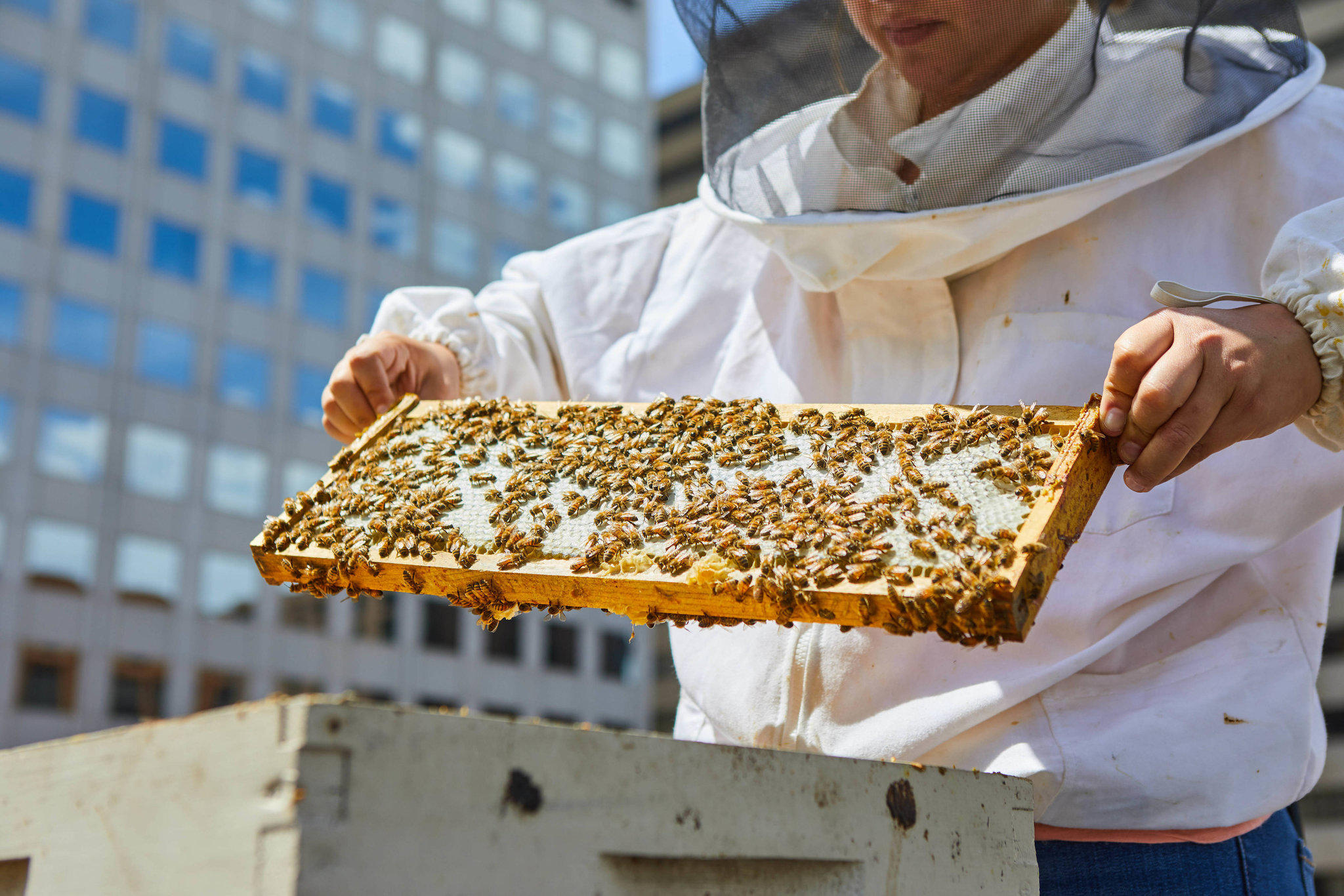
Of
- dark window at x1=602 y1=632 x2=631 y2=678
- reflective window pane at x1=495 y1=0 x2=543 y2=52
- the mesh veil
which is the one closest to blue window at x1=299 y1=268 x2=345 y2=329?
reflective window pane at x1=495 y1=0 x2=543 y2=52

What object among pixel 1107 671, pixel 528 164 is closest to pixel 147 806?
pixel 1107 671

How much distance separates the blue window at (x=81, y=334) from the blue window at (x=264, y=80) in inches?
283

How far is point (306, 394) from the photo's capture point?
30406 mm

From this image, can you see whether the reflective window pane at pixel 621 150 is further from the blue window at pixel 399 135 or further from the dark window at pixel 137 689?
the dark window at pixel 137 689

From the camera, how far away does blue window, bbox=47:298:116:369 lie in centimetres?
2638

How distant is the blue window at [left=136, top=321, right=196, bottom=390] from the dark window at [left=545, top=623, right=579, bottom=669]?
12347 mm

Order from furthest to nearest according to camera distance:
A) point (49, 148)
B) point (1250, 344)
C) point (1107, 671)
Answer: point (49, 148)
point (1107, 671)
point (1250, 344)

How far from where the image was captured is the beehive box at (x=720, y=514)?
1.49 metres

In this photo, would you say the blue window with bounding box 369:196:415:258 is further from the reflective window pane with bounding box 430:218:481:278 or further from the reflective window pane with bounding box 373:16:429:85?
the reflective window pane with bounding box 373:16:429:85

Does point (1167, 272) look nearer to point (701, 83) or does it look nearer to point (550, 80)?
point (701, 83)

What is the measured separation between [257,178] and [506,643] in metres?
14.3

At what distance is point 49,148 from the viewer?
1049 inches

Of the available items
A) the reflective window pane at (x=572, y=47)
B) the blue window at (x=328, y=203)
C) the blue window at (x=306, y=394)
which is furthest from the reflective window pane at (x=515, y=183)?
the blue window at (x=306, y=394)

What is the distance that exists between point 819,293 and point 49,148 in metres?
29.1
